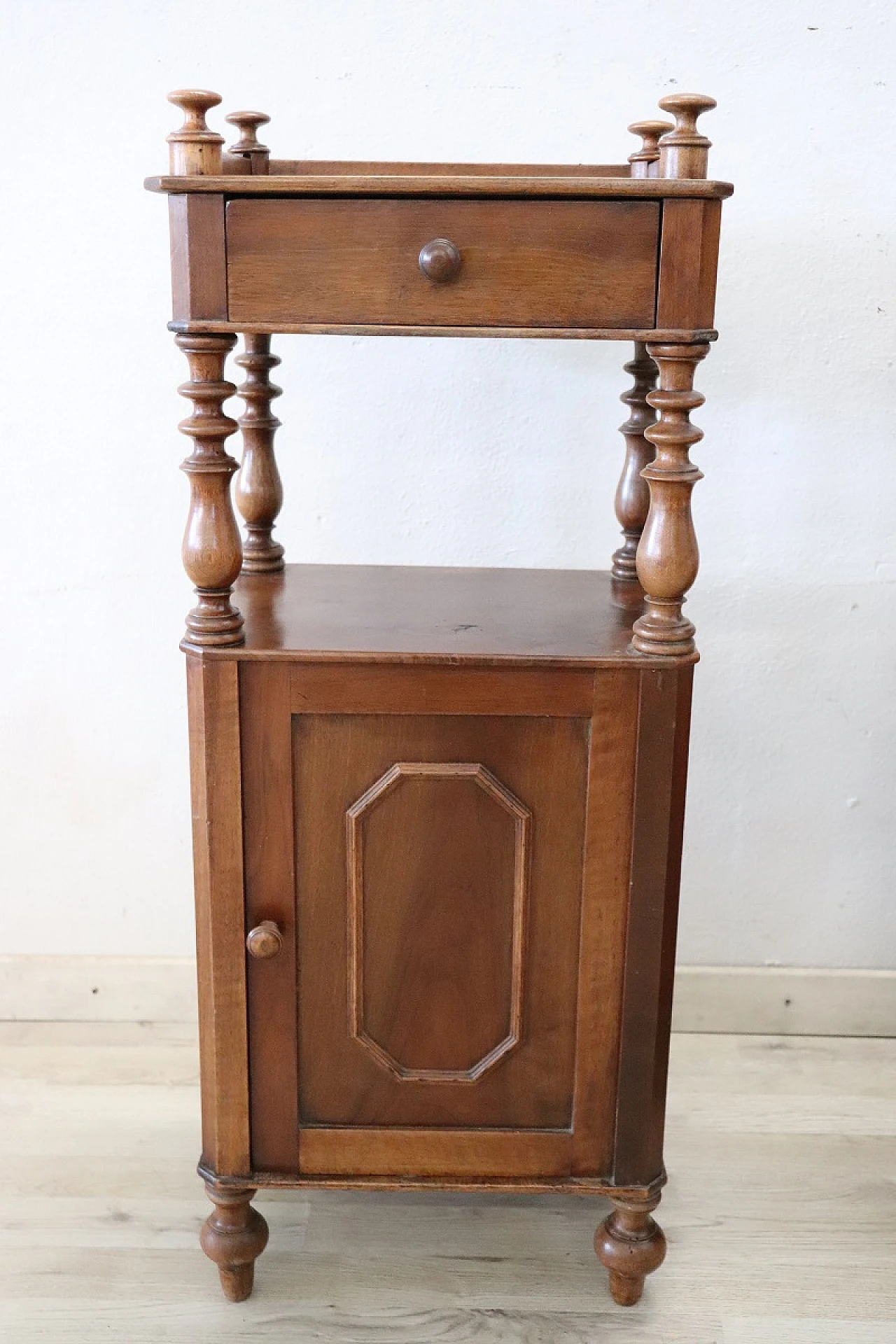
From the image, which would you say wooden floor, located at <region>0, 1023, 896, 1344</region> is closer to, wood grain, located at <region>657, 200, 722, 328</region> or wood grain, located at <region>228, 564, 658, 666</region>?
wood grain, located at <region>228, 564, 658, 666</region>

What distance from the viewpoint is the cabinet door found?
61.7 inches

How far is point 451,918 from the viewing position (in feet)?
5.36

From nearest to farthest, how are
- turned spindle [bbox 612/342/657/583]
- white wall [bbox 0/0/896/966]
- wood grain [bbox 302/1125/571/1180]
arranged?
wood grain [bbox 302/1125/571/1180] < turned spindle [bbox 612/342/657/583] < white wall [bbox 0/0/896/966]

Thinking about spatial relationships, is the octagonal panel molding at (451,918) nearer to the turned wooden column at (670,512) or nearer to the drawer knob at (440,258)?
the turned wooden column at (670,512)

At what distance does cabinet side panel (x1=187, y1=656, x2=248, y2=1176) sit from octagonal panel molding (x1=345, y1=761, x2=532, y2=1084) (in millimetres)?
139

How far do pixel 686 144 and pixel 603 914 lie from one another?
0.88m

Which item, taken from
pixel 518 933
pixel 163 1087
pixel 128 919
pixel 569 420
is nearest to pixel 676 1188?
pixel 518 933

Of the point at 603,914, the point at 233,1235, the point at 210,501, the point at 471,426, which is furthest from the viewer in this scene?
the point at 471,426

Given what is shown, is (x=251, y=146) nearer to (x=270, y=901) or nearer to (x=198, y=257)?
(x=198, y=257)

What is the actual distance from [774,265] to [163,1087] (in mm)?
1661

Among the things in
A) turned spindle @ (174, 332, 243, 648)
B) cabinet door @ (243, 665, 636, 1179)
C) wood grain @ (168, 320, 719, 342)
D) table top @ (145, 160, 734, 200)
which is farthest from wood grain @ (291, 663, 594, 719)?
table top @ (145, 160, 734, 200)

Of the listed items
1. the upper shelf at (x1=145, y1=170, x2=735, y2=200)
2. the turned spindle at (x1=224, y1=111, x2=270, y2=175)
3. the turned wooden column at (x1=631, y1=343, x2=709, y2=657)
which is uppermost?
the turned spindle at (x1=224, y1=111, x2=270, y2=175)

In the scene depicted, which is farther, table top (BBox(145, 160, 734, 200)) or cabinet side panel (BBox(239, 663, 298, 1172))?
cabinet side panel (BBox(239, 663, 298, 1172))

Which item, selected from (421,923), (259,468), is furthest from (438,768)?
(259,468)
